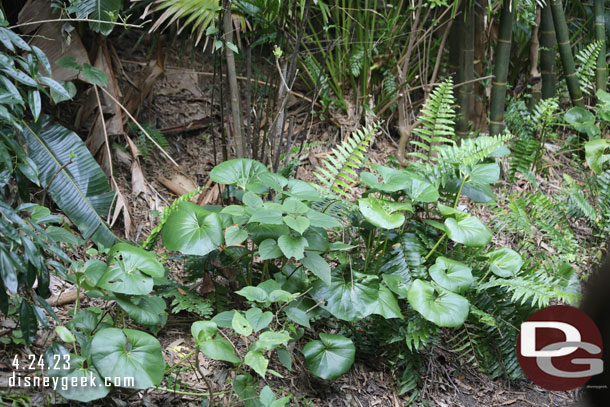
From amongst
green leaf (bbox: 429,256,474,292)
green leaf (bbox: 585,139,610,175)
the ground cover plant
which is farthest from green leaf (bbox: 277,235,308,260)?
green leaf (bbox: 585,139,610,175)

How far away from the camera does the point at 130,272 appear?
216 cm

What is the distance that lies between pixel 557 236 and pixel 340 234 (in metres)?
1.33

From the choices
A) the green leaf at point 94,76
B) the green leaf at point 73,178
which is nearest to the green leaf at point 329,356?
the green leaf at point 73,178

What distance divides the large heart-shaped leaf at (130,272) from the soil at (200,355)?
0.36 meters

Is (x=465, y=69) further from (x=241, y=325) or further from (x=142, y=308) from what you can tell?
(x=142, y=308)

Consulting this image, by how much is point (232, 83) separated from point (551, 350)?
79.6 inches

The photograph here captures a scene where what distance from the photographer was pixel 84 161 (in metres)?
2.89

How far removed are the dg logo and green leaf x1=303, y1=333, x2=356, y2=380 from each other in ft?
2.90

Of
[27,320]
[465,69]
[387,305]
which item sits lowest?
[387,305]

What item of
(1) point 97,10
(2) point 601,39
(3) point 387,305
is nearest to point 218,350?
(3) point 387,305

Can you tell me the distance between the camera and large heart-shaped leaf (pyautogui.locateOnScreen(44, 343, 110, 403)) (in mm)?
1916

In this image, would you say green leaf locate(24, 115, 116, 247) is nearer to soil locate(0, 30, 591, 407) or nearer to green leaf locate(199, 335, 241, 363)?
soil locate(0, 30, 591, 407)

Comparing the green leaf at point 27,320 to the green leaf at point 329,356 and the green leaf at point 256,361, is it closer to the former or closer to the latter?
the green leaf at point 256,361

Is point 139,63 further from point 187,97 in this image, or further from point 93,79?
point 93,79
